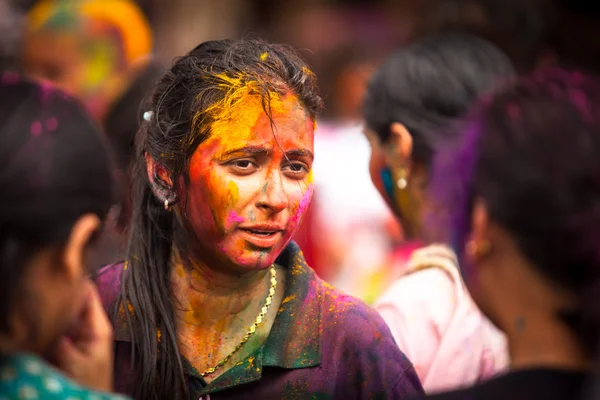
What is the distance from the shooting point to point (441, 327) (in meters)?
3.16

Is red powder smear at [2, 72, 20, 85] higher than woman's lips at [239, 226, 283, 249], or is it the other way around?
red powder smear at [2, 72, 20, 85]

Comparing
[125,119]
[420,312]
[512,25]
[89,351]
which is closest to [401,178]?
[420,312]

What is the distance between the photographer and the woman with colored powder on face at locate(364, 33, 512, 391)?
10.2ft

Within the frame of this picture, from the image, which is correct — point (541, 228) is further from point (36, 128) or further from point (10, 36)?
point (10, 36)

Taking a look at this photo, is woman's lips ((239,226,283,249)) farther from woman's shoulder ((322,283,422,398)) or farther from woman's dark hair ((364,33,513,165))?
woman's dark hair ((364,33,513,165))

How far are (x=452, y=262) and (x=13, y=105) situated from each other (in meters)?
1.75

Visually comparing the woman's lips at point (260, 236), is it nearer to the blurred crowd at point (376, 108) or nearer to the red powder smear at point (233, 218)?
the red powder smear at point (233, 218)

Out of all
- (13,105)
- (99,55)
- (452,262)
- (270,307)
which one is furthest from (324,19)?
(13,105)

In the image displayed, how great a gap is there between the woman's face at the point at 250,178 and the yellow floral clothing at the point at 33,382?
65cm

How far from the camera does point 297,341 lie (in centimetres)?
256

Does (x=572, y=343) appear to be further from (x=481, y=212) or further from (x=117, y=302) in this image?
(x=117, y=302)

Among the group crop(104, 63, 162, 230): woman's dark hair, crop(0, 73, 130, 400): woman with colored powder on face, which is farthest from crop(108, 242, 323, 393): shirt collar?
crop(104, 63, 162, 230): woman's dark hair

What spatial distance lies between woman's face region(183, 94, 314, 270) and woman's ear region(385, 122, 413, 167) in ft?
3.17

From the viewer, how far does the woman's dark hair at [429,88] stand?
3439 millimetres
